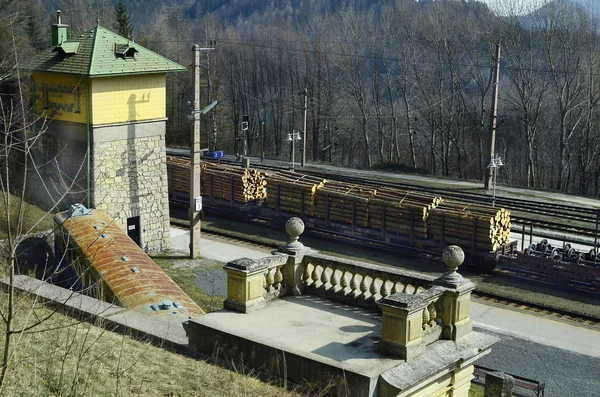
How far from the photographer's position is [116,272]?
1872 centimetres

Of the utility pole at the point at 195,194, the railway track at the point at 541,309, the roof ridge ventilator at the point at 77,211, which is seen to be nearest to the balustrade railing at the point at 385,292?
the railway track at the point at 541,309

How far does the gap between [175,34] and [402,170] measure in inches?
1789

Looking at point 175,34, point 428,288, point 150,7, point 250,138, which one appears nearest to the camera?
point 428,288

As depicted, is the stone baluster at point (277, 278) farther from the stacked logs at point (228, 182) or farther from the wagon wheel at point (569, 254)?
the stacked logs at point (228, 182)

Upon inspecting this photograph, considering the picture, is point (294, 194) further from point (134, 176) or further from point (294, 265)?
point (294, 265)

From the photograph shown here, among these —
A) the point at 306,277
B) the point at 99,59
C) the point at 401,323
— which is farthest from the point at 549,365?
the point at 99,59

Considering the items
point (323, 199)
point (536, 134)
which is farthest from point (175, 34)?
point (323, 199)

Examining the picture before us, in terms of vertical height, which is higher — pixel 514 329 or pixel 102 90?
pixel 102 90

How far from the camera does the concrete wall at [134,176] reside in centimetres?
2667

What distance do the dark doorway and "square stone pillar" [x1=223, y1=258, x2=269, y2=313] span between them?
1558 centimetres

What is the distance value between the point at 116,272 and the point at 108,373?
8775mm

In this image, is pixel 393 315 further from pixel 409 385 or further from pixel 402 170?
pixel 402 170

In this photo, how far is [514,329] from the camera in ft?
67.5

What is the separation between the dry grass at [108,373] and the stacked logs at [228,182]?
22.4 m
